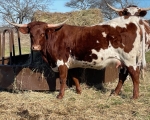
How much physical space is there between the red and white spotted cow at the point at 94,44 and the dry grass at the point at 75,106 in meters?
0.34

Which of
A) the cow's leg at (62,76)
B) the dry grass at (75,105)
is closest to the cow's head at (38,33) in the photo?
the cow's leg at (62,76)

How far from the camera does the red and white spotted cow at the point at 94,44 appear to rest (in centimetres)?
554

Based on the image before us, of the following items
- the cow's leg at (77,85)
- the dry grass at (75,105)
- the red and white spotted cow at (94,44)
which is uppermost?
the red and white spotted cow at (94,44)

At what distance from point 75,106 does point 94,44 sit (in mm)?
1296

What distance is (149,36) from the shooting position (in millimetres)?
6230

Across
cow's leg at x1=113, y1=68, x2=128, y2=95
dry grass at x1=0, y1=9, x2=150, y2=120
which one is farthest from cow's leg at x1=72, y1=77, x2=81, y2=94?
cow's leg at x1=113, y1=68, x2=128, y2=95

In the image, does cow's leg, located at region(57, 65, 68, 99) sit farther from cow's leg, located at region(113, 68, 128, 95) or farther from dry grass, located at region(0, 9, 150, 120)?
cow's leg, located at region(113, 68, 128, 95)

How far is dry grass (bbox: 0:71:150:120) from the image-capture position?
187 inches

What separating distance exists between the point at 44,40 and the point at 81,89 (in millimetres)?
1549

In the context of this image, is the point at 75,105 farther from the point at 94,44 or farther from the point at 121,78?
the point at 121,78

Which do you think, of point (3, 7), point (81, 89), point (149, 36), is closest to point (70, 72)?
point (81, 89)

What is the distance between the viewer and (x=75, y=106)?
5.31 meters

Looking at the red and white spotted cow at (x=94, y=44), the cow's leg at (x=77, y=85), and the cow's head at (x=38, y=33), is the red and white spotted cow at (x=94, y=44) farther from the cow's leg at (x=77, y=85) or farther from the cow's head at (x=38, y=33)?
the cow's leg at (x=77, y=85)

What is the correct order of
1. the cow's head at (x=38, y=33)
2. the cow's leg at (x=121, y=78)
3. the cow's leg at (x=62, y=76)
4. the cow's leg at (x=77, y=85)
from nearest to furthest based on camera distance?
the cow's head at (x=38, y=33), the cow's leg at (x=62, y=76), the cow's leg at (x=121, y=78), the cow's leg at (x=77, y=85)
